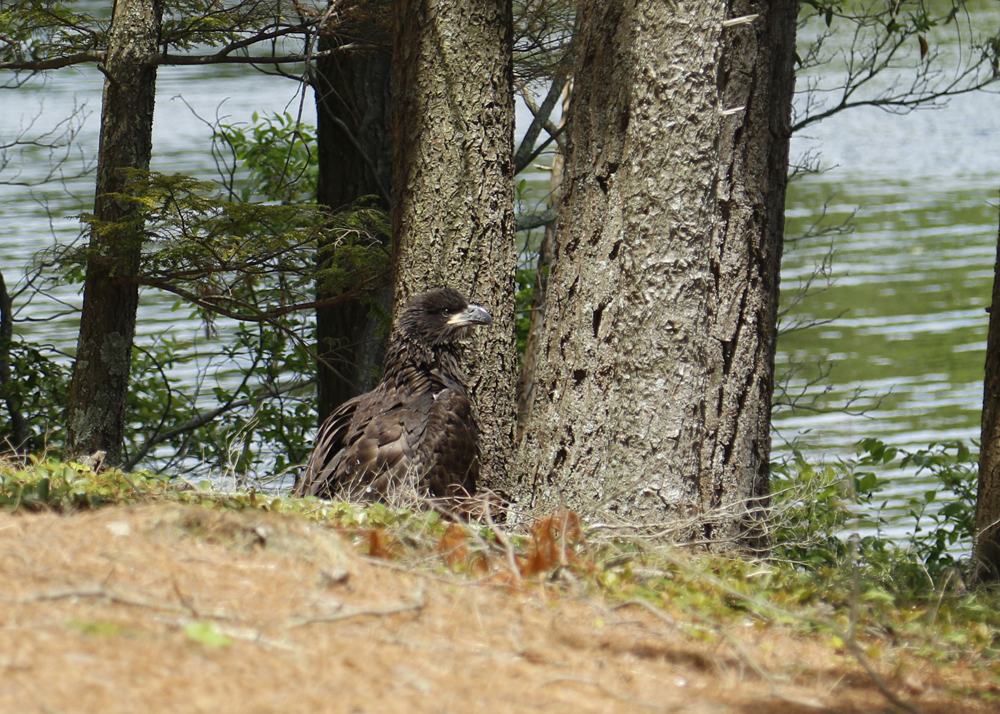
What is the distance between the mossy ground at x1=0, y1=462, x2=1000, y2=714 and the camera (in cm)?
236

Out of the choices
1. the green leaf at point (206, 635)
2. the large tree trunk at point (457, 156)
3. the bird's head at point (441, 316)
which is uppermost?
the large tree trunk at point (457, 156)

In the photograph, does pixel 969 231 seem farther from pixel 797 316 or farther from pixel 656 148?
pixel 656 148

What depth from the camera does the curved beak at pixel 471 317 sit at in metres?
5.71

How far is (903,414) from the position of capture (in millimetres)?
14008

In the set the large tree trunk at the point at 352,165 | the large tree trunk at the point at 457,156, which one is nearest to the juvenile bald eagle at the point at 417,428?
the large tree trunk at the point at 457,156

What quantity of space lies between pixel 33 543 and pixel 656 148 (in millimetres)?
2881

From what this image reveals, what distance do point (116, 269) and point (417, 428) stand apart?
2.73m

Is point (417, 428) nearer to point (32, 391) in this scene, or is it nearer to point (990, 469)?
point (990, 469)

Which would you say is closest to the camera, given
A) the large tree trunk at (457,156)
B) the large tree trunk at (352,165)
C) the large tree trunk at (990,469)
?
the large tree trunk at (990,469)

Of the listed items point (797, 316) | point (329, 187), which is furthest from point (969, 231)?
point (329, 187)

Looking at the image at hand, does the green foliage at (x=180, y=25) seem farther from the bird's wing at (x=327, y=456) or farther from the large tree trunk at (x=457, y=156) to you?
the bird's wing at (x=327, y=456)

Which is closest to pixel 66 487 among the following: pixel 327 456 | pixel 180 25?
pixel 327 456

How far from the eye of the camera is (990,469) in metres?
5.78

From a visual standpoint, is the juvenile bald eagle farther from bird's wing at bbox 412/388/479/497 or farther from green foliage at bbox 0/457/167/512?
green foliage at bbox 0/457/167/512
